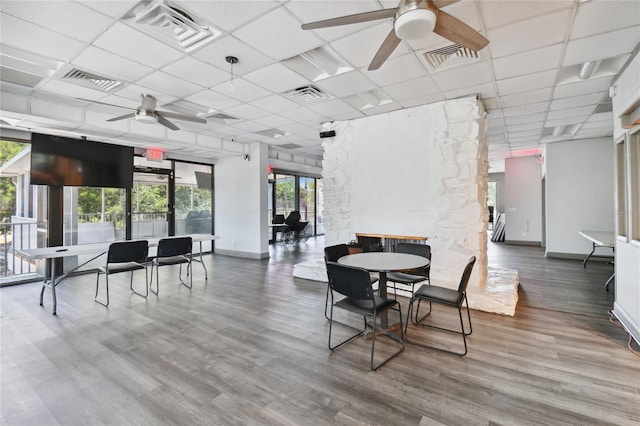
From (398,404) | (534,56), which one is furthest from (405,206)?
(398,404)

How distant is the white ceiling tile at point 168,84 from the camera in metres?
3.57

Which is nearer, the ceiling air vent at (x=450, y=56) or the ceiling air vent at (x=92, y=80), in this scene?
the ceiling air vent at (x=450, y=56)

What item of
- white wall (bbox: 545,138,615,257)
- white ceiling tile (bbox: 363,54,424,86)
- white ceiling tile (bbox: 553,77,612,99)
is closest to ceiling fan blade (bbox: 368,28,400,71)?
white ceiling tile (bbox: 363,54,424,86)

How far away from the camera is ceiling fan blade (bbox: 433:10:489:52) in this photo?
196 centimetres

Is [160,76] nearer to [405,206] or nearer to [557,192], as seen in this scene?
[405,206]

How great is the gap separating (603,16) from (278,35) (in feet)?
9.19

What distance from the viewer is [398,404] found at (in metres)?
2.00

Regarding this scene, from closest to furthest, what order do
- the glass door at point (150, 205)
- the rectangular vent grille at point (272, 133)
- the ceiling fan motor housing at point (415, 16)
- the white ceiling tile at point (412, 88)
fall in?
the ceiling fan motor housing at point (415, 16)
the white ceiling tile at point (412, 88)
the rectangular vent grille at point (272, 133)
the glass door at point (150, 205)

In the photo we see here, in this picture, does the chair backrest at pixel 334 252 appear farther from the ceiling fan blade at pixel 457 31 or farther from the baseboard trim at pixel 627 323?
the baseboard trim at pixel 627 323

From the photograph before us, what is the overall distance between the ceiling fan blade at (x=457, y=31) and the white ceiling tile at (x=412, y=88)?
1.48m

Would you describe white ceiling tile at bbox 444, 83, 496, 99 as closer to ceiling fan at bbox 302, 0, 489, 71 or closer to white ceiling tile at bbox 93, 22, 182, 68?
ceiling fan at bbox 302, 0, 489, 71

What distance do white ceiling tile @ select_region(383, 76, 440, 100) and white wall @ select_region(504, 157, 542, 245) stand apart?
697 cm

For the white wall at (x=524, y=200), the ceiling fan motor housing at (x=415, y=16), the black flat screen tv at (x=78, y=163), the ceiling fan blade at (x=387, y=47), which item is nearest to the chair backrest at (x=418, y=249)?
the ceiling fan blade at (x=387, y=47)

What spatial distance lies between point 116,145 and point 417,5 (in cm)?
649
